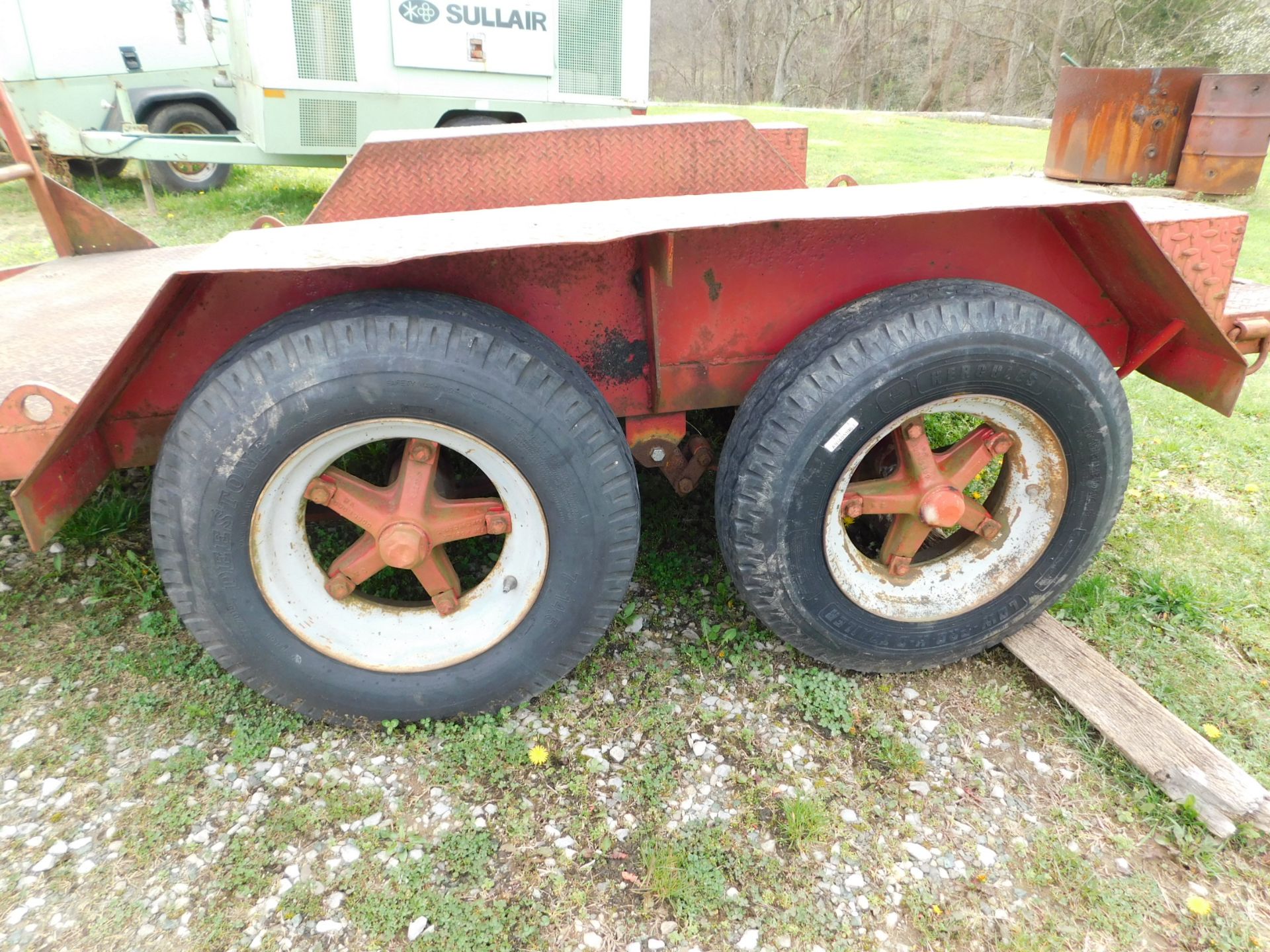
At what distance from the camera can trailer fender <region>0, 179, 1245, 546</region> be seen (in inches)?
74.6

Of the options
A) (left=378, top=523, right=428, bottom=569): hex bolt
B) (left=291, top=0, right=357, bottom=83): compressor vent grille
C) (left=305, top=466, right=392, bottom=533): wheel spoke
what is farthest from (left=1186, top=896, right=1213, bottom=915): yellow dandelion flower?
(left=291, top=0, right=357, bottom=83): compressor vent grille

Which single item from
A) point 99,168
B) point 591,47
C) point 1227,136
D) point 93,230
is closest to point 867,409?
point 93,230

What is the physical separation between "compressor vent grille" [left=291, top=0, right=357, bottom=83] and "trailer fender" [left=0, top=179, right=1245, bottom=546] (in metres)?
6.54

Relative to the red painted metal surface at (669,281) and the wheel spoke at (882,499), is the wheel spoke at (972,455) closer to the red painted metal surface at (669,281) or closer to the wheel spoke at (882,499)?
the wheel spoke at (882,499)

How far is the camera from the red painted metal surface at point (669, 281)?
1.89 m

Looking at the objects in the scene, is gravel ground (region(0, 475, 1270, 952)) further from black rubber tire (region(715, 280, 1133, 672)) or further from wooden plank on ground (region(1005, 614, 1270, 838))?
black rubber tire (region(715, 280, 1133, 672))

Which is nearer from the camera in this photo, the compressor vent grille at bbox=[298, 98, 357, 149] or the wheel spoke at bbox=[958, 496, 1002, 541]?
the wheel spoke at bbox=[958, 496, 1002, 541]

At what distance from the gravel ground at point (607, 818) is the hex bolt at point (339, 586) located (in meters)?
0.40

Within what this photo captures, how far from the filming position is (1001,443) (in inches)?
94.2

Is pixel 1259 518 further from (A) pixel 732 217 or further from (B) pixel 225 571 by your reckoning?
(B) pixel 225 571

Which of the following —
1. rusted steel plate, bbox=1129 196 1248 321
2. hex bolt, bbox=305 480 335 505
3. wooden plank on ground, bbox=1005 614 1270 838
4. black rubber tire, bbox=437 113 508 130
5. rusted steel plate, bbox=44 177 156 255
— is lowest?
wooden plank on ground, bbox=1005 614 1270 838

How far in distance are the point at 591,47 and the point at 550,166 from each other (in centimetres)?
636

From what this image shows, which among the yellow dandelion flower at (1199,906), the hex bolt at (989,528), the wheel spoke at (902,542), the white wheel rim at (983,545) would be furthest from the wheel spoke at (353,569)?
the yellow dandelion flower at (1199,906)

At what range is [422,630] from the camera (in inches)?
90.1
